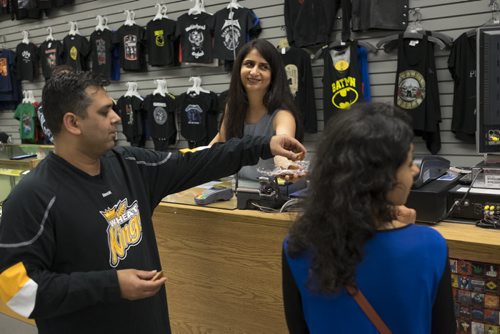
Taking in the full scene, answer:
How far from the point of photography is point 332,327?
3.24 feet

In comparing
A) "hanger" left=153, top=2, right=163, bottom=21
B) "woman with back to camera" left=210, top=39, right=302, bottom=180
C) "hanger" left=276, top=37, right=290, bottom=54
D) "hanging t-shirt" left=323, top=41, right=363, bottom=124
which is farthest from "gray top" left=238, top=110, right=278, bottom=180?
"hanger" left=153, top=2, right=163, bottom=21

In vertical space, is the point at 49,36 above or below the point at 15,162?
above

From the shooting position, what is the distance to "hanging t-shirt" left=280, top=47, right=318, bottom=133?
452 cm

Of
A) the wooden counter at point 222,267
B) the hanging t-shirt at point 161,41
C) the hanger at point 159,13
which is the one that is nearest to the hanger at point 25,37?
the hanging t-shirt at point 161,41

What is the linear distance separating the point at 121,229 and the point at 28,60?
6.55 meters

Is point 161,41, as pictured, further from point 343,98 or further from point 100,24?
point 343,98

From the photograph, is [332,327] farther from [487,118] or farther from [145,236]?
[487,118]

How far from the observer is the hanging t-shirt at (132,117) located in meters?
5.88

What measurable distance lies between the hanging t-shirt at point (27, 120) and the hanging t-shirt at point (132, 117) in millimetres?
1764

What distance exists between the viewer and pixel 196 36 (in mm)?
5203

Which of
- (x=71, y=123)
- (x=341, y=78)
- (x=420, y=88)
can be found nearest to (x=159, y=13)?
(x=341, y=78)

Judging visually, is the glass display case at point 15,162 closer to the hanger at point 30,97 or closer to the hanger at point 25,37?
the hanger at point 30,97

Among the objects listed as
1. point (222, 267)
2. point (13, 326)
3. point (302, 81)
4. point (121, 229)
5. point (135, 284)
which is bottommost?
point (13, 326)

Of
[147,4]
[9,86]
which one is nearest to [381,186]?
[147,4]
